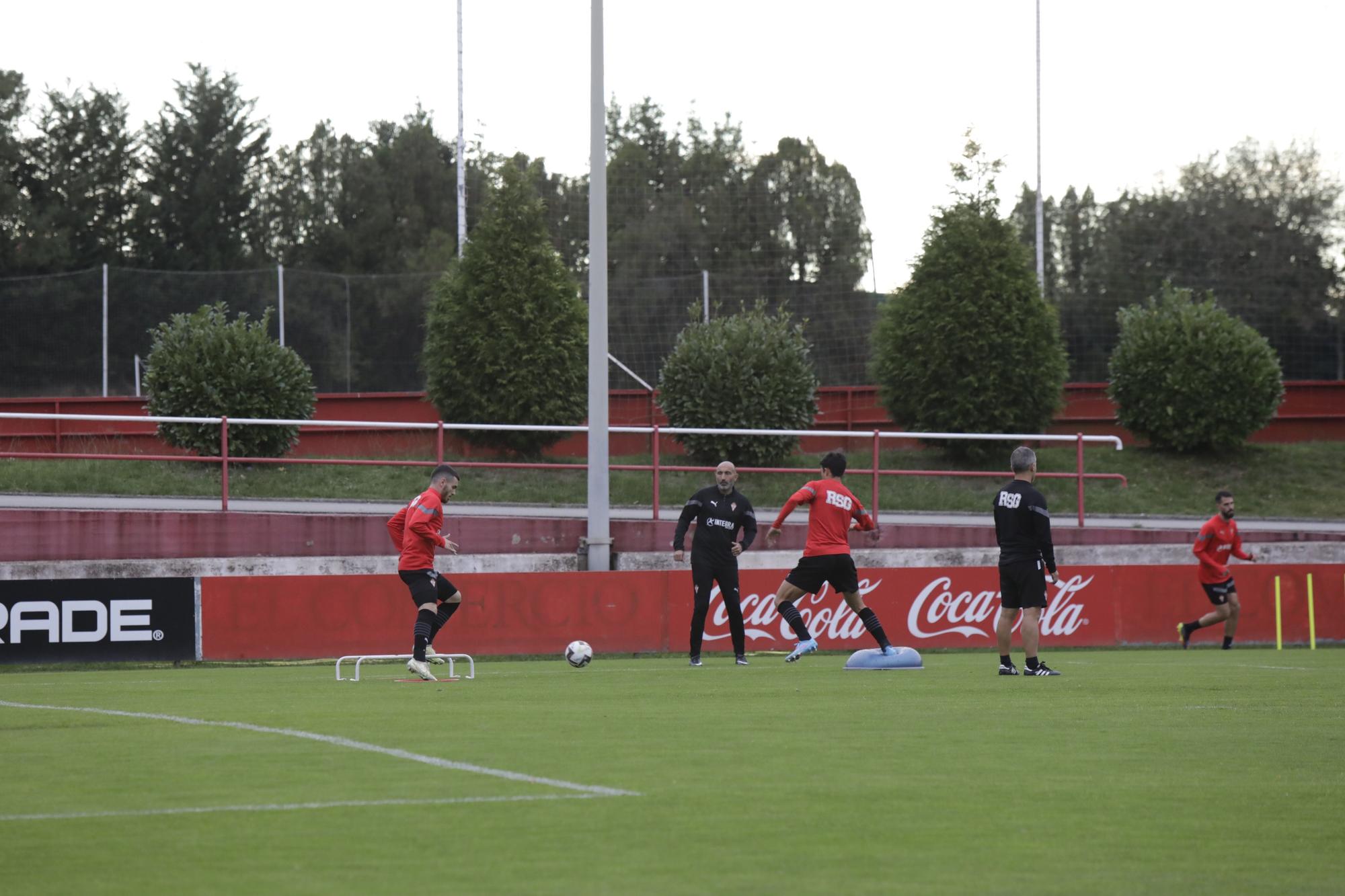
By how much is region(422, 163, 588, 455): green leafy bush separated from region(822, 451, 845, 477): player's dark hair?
47.5 feet

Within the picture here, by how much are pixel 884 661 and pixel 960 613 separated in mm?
6210

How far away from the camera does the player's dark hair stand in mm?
15336

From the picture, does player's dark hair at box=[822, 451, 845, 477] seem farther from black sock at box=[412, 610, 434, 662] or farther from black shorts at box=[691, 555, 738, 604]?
black sock at box=[412, 610, 434, 662]

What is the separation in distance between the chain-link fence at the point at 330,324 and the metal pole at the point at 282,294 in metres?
0.04

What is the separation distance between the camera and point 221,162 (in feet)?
194

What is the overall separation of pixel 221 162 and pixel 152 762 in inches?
2143

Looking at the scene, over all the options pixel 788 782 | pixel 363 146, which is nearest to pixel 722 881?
pixel 788 782

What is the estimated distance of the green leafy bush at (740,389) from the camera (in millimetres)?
28922

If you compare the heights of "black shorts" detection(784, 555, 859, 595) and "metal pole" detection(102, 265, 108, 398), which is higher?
"metal pole" detection(102, 265, 108, 398)

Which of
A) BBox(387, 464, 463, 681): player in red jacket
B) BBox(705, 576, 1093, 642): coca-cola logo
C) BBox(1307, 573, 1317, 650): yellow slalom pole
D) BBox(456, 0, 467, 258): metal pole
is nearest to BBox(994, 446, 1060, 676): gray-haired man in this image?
BBox(387, 464, 463, 681): player in red jacket

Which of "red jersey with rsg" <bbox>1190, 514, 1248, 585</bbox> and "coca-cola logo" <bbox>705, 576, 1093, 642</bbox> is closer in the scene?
"coca-cola logo" <bbox>705, 576, 1093, 642</bbox>

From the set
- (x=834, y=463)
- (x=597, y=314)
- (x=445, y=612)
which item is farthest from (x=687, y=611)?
(x=445, y=612)

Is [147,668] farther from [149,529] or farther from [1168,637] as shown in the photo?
[1168,637]

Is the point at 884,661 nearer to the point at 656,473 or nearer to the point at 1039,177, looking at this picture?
the point at 656,473
